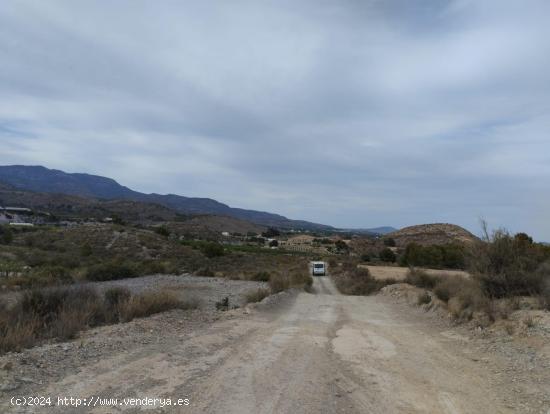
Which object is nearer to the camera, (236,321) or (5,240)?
(236,321)

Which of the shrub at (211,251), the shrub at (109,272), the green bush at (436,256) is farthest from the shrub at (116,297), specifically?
the green bush at (436,256)

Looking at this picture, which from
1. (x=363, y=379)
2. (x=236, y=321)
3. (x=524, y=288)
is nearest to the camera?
(x=363, y=379)

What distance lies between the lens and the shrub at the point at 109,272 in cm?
4072

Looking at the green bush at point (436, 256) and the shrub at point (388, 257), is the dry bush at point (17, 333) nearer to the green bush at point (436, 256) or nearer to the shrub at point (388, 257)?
the green bush at point (436, 256)

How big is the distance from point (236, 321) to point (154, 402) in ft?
29.0

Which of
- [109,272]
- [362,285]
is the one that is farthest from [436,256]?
[109,272]

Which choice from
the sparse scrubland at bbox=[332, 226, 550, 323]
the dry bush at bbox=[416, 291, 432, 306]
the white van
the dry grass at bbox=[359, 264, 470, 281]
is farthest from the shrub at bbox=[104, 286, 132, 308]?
the white van

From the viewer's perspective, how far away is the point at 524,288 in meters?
17.4

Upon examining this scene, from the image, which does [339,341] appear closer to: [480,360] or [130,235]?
[480,360]

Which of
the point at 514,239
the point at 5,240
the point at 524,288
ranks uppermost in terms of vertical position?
the point at 514,239

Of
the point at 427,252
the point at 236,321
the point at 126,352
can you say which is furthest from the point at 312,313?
the point at 427,252

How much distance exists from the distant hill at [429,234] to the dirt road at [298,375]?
10597cm

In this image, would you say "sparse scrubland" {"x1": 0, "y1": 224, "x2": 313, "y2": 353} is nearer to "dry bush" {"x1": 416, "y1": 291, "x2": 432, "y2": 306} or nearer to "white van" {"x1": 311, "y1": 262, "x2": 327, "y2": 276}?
"white van" {"x1": 311, "y1": 262, "x2": 327, "y2": 276}

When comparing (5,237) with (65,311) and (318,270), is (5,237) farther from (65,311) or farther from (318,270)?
(65,311)
